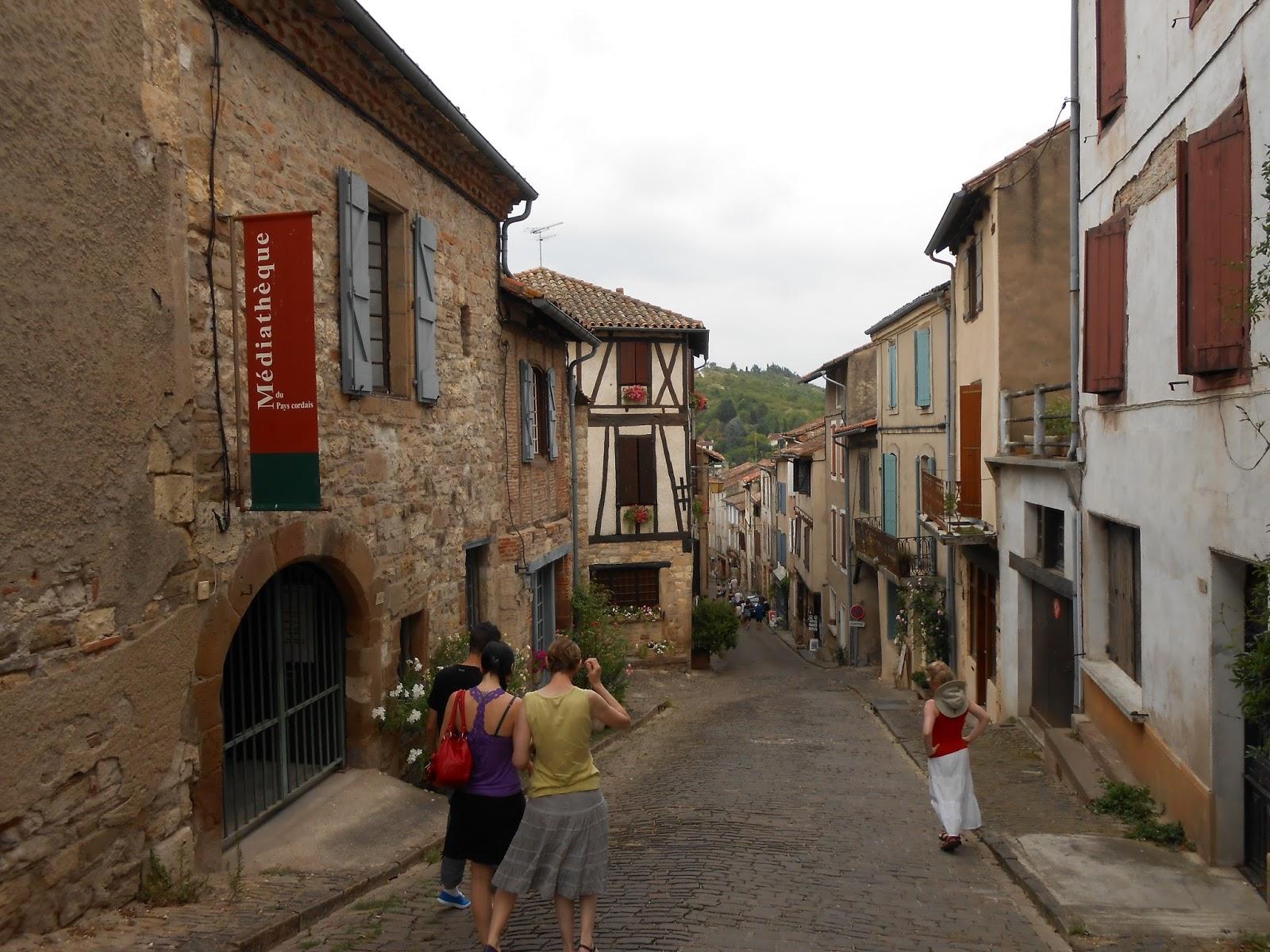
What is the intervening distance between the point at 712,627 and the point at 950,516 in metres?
10.5

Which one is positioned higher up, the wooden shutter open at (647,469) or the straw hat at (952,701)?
the wooden shutter open at (647,469)

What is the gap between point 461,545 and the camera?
10695mm

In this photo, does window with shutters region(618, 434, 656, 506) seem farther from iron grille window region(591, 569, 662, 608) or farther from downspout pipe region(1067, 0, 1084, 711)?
downspout pipe region(1067, 0, 1084, 711)

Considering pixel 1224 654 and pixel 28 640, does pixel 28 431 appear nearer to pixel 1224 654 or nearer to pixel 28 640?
pixel 28 640

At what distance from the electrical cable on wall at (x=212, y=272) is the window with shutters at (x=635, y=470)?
17.7 metres

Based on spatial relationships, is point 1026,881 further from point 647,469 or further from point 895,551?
point 647,469

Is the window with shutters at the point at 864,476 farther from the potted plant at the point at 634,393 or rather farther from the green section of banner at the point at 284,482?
the green section of banner at the point at 284,482

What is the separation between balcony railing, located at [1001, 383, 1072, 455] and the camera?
1166 centimetres

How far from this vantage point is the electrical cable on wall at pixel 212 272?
6.05m

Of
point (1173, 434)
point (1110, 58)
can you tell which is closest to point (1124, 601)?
point (1173, 434)

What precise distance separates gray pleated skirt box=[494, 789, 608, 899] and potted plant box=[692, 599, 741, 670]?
20.2m

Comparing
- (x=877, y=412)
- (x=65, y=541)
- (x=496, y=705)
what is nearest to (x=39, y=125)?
(x=65, y=541)

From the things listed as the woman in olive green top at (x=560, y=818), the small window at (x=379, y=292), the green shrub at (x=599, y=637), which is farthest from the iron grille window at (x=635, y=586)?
the woman in olive green top at (x=560, y=818)

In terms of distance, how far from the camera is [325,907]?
5844 mm
